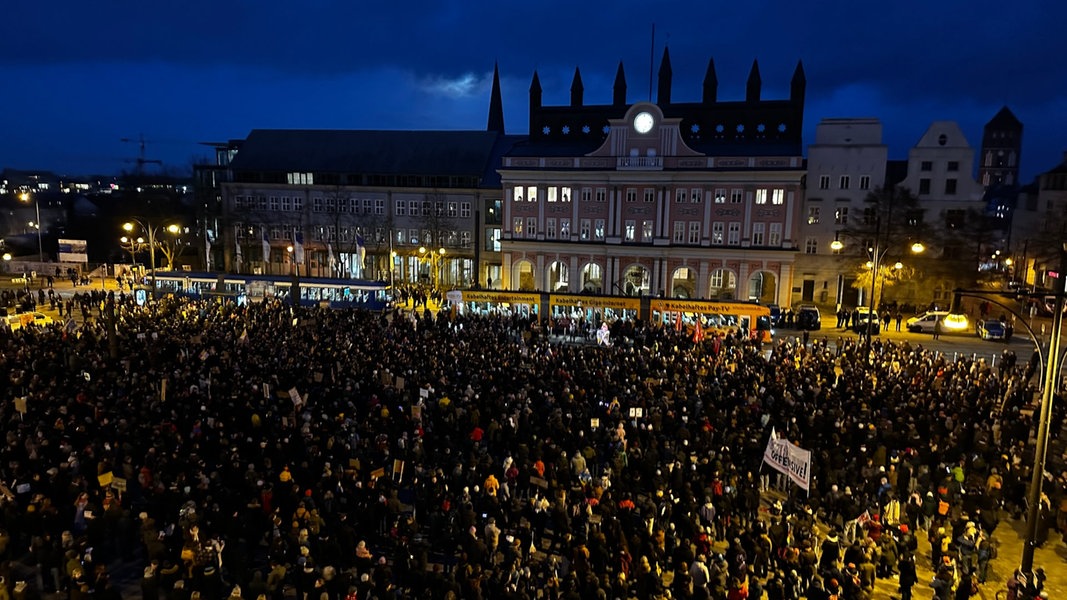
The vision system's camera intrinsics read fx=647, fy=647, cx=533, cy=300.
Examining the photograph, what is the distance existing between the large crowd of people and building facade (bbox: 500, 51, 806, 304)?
81.7ft

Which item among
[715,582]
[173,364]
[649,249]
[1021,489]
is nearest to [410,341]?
[173,364]

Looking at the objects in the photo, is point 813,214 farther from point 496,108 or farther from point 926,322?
point 496,108

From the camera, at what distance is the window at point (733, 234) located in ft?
154

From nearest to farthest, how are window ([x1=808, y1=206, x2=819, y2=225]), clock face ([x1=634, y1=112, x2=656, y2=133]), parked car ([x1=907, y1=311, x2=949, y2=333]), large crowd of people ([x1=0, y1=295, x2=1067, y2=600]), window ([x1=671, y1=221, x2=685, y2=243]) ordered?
large crowd of people ([x1=0, y1=295, x2=1067, y2=600]), parked car ([x1=907, y1=311, x2=949, y2=333]), clock face ([x1=634, y1=112, x2=656, y2=133]), window ([x1=671, y1=221, x2=685, y2=243]), window ([x1=808, y1=206, x2=819, y2=225])

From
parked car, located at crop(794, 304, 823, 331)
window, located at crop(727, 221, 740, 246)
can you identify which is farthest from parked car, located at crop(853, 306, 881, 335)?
window, located at crop(727, 221, 740, 246)

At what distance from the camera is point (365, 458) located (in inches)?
565

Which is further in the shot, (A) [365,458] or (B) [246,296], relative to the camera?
(B) [246,296]

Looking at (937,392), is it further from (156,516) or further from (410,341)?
(156,516)

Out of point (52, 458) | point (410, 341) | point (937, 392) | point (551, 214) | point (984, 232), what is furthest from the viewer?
point (551, 214)

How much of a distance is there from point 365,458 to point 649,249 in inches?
1436

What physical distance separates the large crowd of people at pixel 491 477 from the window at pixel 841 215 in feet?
92.6

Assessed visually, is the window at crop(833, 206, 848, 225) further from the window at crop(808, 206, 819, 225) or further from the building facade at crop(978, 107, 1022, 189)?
the building facade at crop(978, 107, 1022, 189)

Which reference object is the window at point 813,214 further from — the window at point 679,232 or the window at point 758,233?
the window at point 679,232

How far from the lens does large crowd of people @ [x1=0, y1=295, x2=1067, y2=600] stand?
10.7 metres
